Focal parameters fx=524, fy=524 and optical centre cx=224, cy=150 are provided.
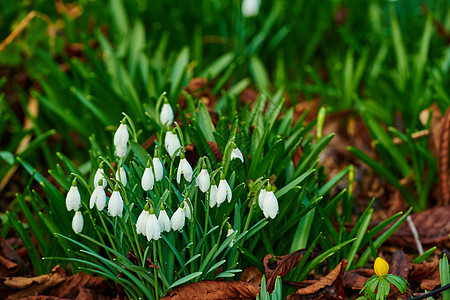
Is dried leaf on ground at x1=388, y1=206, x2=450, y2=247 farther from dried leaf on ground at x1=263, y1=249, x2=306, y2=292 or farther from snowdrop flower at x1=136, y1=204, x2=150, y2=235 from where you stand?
snowdrop flower at x1=136, y1=204, x2=150, y2=235

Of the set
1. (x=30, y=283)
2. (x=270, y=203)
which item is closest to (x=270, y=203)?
(x=270, y=203)

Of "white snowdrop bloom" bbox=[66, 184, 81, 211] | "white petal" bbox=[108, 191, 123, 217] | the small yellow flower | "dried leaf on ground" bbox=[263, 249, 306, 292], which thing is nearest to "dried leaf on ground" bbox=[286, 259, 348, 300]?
"dried leaf on ground" bbox=[263, 249, 306, 292]

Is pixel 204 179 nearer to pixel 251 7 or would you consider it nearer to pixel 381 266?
pixel 381 266

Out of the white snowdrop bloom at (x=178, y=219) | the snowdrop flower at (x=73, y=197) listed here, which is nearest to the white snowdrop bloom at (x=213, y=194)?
the white snowdrop bloom at (x=178, y=219)

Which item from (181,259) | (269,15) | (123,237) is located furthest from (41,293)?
(269,15)

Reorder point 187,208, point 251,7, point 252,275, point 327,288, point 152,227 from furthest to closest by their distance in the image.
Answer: point 251,7 < point 252,275 < point 327,288 < point 187,208 < point 152,227
